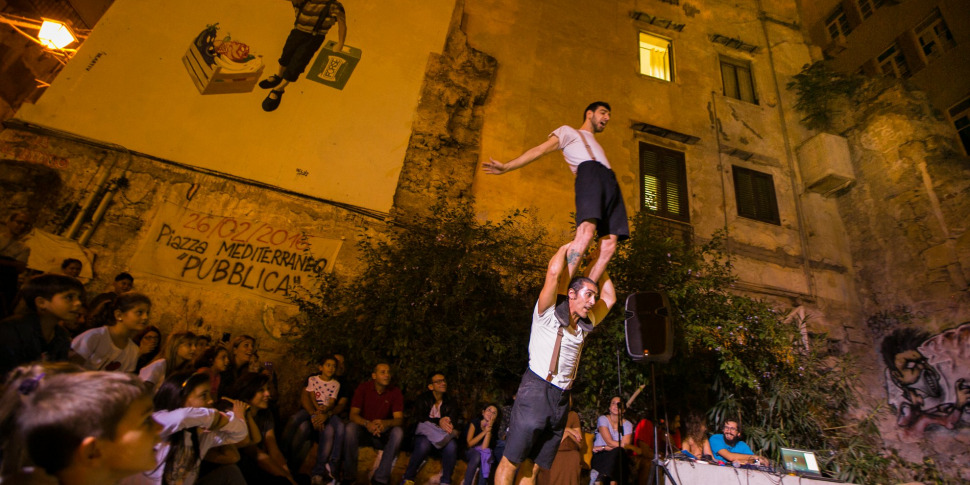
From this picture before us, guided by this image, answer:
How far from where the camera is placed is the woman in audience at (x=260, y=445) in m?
3.90

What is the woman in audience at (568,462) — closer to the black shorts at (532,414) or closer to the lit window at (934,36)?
the black shorts at (532,414)

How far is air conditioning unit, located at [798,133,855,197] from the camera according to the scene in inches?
402

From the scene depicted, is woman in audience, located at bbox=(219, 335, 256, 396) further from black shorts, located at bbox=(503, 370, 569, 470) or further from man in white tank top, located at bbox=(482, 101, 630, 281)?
man in white tank top, located at bbox=(482, 101, 630, 281)

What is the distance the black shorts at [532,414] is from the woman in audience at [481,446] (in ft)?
6.93

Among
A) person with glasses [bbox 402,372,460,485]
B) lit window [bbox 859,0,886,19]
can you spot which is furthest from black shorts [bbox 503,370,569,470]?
lit window [bbox 859,0,886,19]

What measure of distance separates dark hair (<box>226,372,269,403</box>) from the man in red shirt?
1082mm

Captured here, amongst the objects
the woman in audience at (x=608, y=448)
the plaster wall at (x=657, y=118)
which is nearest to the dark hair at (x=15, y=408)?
the woman in audience at (x=608, y=448)

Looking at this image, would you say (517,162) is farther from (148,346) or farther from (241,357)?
(148,346)

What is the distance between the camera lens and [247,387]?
4.16 meters

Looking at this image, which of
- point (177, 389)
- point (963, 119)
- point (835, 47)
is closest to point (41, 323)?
point (177, 389)

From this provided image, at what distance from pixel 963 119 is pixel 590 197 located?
543 inches

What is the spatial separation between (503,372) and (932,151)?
10406 millimetres

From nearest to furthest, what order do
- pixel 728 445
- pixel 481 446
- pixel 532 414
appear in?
pixel 532 414
pixel 481 446
pixel 728 445

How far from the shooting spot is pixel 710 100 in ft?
36.4
